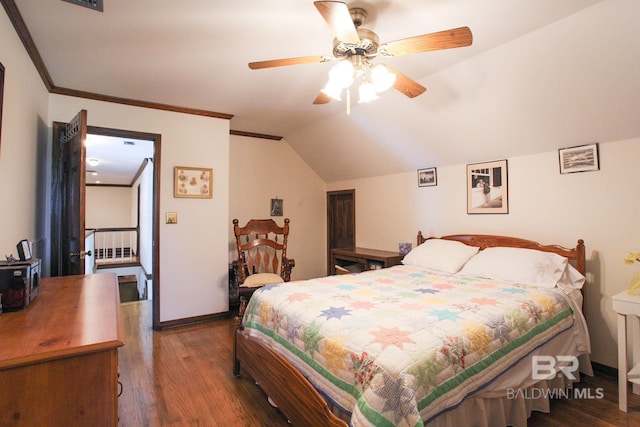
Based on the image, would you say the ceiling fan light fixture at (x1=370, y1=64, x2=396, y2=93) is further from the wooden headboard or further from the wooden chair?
the wooden chair

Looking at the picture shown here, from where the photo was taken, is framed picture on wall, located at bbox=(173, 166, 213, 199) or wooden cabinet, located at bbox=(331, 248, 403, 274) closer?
framed picture on wall, located at bbox=(173, 166, 213, 199)

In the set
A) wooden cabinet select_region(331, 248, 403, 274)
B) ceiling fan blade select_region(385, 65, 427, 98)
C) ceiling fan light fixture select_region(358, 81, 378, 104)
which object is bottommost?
wooden cabinet select_region(331, 248, 403, 274)

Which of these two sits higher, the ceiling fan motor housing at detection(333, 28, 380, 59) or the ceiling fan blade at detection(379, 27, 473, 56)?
the ceiling fan motor housing at detection(333, 28, 380, 59)

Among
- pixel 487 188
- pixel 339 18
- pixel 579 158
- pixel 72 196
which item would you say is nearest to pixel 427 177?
pixel 487 188

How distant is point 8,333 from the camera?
1.08 m

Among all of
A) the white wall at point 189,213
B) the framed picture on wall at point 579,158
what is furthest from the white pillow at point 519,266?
the white wall at point 189,213

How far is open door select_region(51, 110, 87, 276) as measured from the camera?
7.66 ft

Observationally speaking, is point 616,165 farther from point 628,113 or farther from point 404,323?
point 404,323

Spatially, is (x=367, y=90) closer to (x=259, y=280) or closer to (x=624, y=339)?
(x=624, y=339)

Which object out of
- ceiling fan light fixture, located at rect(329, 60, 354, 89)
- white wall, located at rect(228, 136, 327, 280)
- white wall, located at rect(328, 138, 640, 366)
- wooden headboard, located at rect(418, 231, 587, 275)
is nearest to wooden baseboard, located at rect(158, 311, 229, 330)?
white wall, located at rect(228, 136, 327, 280)

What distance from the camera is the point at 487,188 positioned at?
3219 mm

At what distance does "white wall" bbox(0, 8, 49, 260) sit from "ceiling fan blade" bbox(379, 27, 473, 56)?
7.05 feet

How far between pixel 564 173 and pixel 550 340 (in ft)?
4.79

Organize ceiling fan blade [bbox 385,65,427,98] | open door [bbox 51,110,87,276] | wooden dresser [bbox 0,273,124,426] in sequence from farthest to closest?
open door [bbox 51,110,87,276], ceiling fan blade [bbox 385,65,427,98], wooden dresser [bbox 0,273,124,426]
